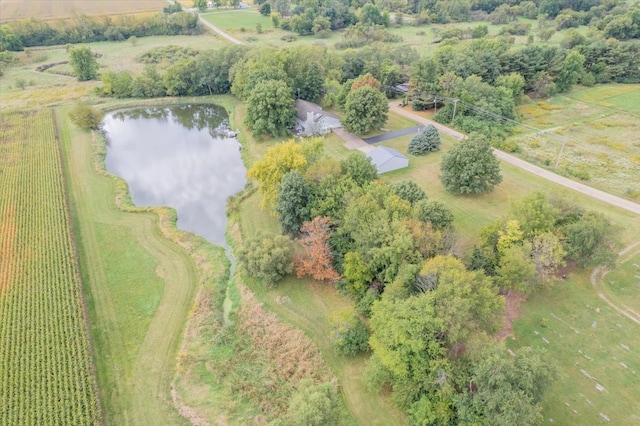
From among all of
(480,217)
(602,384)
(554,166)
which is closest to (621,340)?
(602,384)

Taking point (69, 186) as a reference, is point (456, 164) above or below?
above

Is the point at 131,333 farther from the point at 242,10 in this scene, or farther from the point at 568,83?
the point at 242,10

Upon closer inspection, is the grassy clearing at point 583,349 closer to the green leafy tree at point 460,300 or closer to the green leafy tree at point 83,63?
the green leafy tree at point 460,300

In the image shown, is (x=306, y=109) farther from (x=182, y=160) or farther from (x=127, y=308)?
(x=127, y=308)

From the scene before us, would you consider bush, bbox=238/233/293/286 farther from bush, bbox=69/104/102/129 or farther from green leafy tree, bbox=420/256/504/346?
bush, bbox=69/104/102/129

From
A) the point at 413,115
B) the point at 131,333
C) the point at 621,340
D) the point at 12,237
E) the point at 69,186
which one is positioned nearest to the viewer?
the point at 621,340

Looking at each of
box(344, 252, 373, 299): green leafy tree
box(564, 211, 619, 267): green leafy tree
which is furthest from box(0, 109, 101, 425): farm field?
box(564, 211, 619, 267): green leafy tree

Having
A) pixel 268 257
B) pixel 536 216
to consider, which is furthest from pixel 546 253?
pixel 268 257
